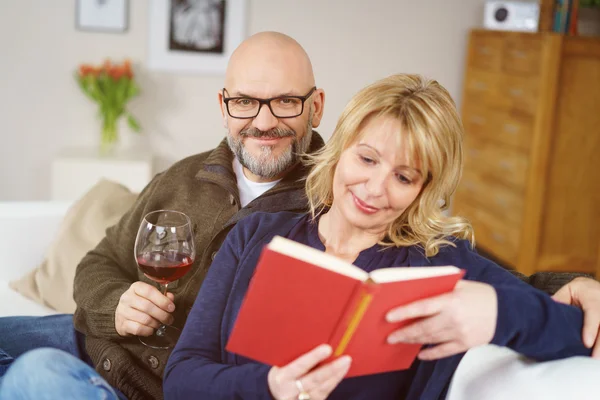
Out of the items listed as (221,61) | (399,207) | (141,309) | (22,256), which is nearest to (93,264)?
(141,309)

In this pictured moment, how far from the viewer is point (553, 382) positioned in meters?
1.30

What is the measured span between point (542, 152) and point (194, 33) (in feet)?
7.04

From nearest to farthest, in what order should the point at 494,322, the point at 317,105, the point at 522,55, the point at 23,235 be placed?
the point at 494,322 → the point at 317,105 → the point at 23,235 → the point at 522,55

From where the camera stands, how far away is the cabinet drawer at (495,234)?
4.51 metres

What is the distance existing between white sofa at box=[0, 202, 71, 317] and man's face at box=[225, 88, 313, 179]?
917mm

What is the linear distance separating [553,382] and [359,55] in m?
3.93

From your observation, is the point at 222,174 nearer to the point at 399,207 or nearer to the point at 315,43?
the point at 399,207

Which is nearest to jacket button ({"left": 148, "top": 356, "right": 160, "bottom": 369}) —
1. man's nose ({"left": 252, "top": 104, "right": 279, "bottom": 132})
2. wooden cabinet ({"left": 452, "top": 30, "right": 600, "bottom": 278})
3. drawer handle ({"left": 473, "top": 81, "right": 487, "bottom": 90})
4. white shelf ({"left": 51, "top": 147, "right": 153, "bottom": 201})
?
man's nose ({"left": 252, "top": 104, "right": 279, "bottom": 132})

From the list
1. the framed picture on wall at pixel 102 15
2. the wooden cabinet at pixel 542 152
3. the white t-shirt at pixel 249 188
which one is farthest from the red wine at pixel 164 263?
the framed picture on wall at pixel 102 15

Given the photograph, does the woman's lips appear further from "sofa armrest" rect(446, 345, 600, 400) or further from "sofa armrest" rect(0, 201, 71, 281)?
"sofa armrest" rect(0, 201, 71, 281)

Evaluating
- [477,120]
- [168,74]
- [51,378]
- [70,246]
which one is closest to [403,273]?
[51,378]

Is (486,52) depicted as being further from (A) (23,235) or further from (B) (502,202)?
(A) (23,235)

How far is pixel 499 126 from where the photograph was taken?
183 inches

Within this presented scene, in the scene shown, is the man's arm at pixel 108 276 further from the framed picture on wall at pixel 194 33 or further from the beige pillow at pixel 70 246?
the framed picture on wall at pixel 194 33
